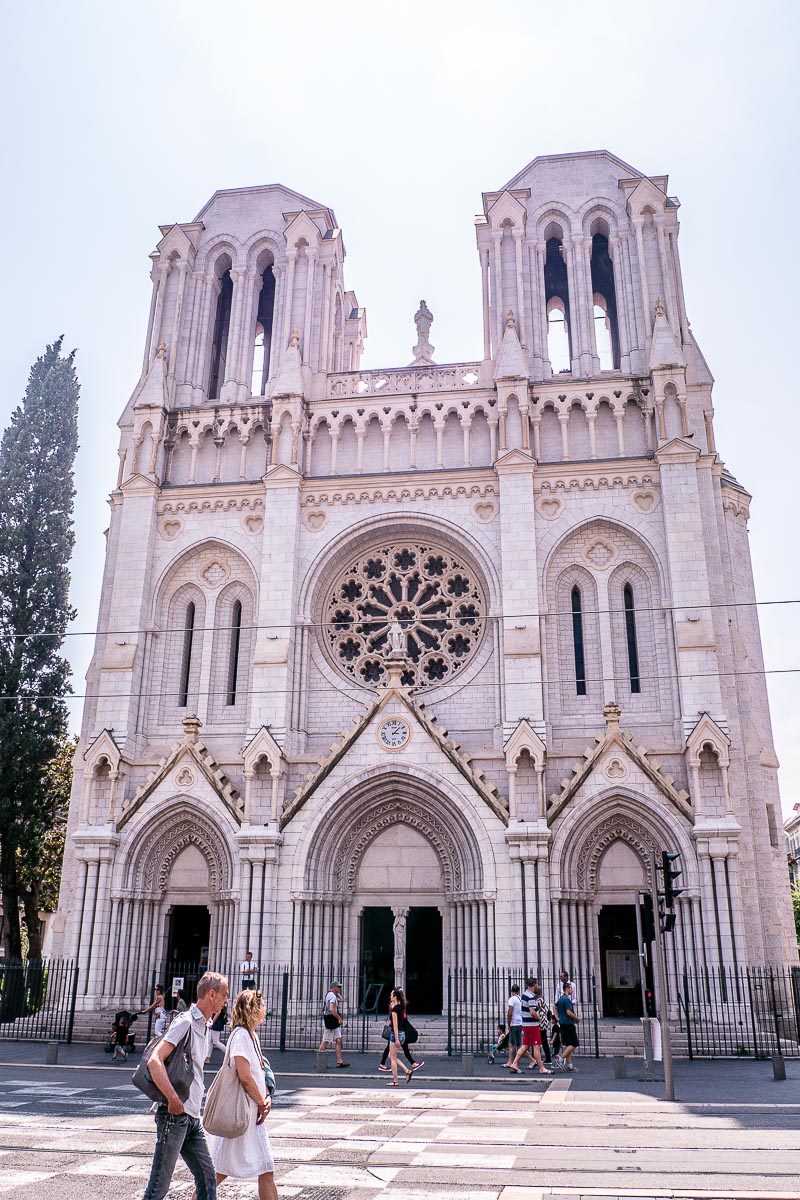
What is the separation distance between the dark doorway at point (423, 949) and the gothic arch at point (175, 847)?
491cm

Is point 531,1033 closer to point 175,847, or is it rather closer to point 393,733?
point 393,733

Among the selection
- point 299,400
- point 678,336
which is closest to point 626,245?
point 678,336

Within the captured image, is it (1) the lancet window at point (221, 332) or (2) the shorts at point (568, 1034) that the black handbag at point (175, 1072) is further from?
(1) the lancet window at point (221, 332)

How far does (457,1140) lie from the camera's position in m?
10.3

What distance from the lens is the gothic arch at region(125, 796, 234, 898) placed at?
25484 millimetres

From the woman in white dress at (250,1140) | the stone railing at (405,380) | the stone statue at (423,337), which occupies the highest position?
the stone statue at (423,337)

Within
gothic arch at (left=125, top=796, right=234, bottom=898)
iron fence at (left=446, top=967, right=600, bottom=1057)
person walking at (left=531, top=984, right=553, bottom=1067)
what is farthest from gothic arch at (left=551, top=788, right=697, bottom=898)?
gothic arch at (left=125, top=796, right=234, bottom=898)

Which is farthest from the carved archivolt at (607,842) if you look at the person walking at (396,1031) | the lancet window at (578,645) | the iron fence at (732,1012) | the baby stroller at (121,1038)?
the baby stroller at (121,1038)

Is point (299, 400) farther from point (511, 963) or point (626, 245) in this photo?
point (511, 963)

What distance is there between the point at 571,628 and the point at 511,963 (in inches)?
360

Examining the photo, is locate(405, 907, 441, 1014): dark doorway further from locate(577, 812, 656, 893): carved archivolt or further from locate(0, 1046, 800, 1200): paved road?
locate(0, 1046, 800, 1200): paved road

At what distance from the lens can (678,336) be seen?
29.3 metres

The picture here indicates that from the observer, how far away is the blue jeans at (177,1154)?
6.01m

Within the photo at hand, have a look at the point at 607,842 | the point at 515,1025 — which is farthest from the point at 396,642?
the point at 515,1025
